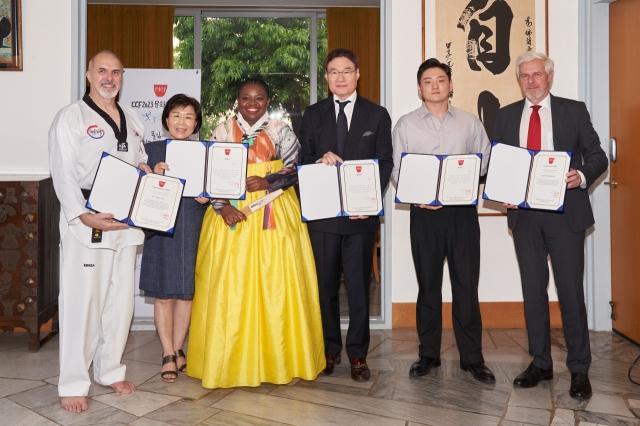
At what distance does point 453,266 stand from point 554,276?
54cm

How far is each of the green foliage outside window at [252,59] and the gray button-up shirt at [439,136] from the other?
17.5ft

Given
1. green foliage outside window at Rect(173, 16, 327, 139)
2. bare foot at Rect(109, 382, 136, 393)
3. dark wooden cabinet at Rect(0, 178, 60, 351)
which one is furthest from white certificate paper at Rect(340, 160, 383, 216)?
green foliage outside window at Rect(173, 16, 327, 139)

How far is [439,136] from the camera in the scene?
146 inches

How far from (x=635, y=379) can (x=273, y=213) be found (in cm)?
226

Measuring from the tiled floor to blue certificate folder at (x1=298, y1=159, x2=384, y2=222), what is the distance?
0.96m

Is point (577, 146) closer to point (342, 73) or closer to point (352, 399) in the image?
point (342, 73)

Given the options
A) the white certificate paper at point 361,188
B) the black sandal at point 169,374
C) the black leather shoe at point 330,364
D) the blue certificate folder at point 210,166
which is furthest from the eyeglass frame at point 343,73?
the black sandal at point 169,374

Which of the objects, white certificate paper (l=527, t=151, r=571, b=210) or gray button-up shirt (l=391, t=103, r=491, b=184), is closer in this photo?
→ white certificate paper (l=527, t=151, r=571, b=210)

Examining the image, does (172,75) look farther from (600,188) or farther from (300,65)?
(300,65)

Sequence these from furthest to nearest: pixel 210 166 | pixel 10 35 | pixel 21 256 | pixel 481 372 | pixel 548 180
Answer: pixel 10 35 → pixel 21 256 → pixel 481 372 → pixel 210 166 → pixel 548 180

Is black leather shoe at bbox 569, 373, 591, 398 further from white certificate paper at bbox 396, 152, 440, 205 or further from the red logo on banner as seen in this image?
the red logo on banner

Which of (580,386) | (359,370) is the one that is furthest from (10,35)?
(580,386)

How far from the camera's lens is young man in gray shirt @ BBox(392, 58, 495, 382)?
3650mm

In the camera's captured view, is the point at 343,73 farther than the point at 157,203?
Yes
